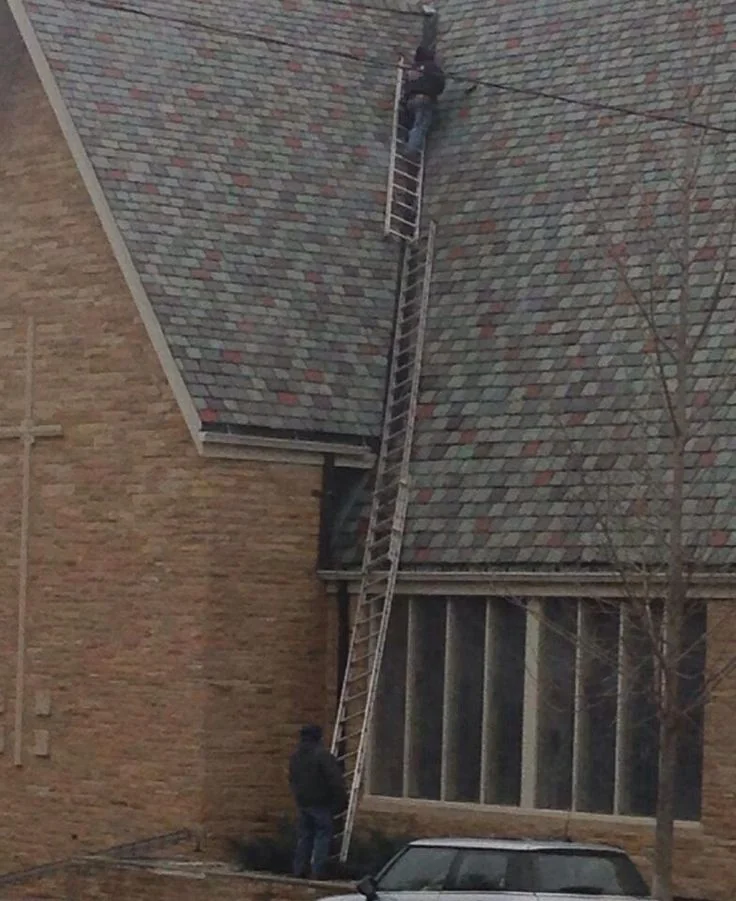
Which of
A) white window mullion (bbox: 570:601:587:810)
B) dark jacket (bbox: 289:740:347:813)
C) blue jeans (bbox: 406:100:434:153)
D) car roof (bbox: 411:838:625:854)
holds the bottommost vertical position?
car roof (bbox: 411:838:625:854)

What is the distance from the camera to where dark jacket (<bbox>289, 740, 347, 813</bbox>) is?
75.8 ft

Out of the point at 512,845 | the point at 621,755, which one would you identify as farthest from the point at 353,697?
the point at 512,845

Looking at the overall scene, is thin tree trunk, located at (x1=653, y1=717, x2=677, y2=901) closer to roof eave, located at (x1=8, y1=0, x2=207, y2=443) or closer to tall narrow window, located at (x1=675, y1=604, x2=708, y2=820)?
tall narrow window, located at (x1=675, y1=604, x2=708, y2=820)

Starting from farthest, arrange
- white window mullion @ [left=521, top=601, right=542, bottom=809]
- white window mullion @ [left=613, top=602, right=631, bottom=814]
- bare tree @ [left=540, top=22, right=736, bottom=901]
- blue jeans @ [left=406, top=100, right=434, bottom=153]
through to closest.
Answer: blue jeans @ [left=406, top=100, right=434, bottom=153] < white window mullion @ [left=521, top=601, right=542, bottom=809] < white window mullion @ [left=613, top=602, right=631, bottom=814] < bare tree @ [left=540, top=22, right=736, bottom=901]

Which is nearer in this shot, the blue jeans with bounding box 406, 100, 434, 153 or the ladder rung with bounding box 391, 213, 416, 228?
the ladder rung with bounding box 391, 213, 416, 228

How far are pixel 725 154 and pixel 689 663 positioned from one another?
565 cm

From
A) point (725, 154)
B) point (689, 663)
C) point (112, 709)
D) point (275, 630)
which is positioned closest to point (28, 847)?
point (112, 709)

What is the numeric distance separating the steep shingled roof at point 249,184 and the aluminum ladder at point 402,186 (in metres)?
0.14

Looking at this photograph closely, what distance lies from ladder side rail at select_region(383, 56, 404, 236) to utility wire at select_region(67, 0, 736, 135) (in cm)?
40

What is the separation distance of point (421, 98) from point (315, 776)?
8.75m

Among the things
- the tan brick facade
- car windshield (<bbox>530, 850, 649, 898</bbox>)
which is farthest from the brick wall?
car windshield (<bbox>530, 850, 649, 898</bbox>)

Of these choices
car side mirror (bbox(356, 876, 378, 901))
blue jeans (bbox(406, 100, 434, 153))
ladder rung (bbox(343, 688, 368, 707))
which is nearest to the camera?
car side mirror (bbox(356, 876, 378, 901))

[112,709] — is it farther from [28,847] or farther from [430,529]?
[430,529]

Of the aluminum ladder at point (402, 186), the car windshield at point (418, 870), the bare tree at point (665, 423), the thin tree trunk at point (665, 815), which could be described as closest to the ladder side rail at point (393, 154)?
the aluminum ladder at point (402, 186)
